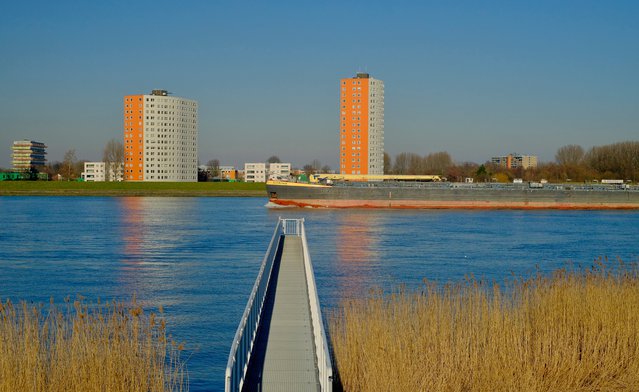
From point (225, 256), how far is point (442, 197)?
43064mm

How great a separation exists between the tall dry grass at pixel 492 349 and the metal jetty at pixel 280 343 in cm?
50

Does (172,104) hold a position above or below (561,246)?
above

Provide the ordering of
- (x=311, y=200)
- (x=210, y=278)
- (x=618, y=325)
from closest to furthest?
(x=618, y=325)
(x=210, y=278)
(x=311, y=200)

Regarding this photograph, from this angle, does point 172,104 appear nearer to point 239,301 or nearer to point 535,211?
point 535,211

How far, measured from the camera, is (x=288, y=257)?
20344 mm

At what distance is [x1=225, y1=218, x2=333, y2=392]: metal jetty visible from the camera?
9484 millimetres

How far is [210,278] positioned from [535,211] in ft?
169

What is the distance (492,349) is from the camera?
1065cm

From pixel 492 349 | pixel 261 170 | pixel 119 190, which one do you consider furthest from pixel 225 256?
pixel 261 170

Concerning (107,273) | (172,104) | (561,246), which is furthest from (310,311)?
(172,104)

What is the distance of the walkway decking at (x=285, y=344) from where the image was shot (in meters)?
10.1

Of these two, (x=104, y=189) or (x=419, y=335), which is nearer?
(x=419, y=335)

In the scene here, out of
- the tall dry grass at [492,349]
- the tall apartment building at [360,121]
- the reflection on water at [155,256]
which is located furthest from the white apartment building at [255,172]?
the tall dry grass at [492,349]

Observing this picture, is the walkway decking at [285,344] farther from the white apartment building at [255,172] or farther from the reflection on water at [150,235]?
the white apartment building at [255,172]
